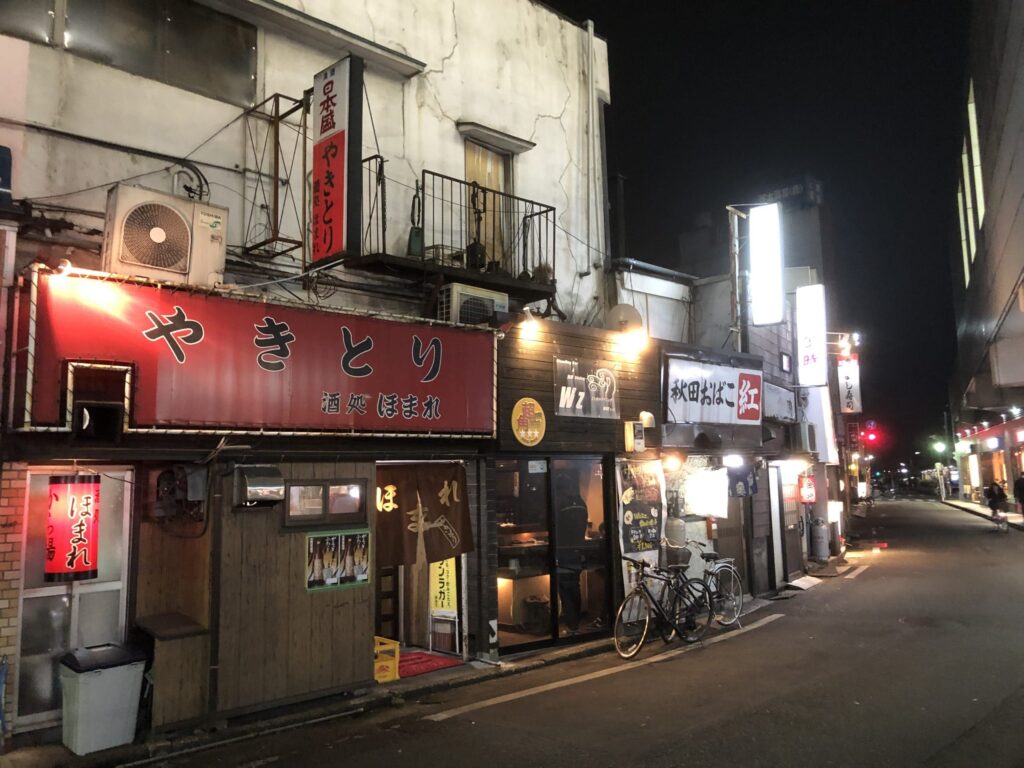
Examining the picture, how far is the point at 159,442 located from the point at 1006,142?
21240 millimetres

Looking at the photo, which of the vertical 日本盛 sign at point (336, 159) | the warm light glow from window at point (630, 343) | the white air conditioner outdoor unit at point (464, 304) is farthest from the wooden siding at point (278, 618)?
the warm light glow from window at point (630, 343)

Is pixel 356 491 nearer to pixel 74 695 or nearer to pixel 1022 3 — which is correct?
pixel 74 695

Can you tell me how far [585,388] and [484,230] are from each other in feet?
10.8

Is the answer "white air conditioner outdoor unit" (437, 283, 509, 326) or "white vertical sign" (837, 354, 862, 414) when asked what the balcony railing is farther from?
"white vertical sign" (837, 354, 862, 414)

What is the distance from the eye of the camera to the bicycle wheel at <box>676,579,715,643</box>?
11414mm

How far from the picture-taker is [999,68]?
19109mm

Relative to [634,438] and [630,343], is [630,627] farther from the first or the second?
[630,343]

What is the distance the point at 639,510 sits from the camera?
1275 cm

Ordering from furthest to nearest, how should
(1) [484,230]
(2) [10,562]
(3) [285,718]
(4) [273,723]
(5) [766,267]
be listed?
(5) [766,267] → (1) [484,230] → (3) [285,718] → (4) [273,723] → (2) [10,562]

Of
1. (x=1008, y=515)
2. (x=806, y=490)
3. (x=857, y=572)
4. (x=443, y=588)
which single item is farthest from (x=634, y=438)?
(x=1008, y=515)

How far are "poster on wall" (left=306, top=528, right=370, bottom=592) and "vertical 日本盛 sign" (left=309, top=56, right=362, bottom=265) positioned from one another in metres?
3.34

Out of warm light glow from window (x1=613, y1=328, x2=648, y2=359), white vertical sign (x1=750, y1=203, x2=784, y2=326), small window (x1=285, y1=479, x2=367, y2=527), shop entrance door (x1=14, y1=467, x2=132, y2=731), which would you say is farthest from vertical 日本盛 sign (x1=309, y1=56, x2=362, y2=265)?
white vertical sign (x1=750, y1=203, x2=784, y2=326)

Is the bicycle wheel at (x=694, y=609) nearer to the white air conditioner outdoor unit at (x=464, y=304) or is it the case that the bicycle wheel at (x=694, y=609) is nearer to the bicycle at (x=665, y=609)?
the bicycle at (x=665, y=609)

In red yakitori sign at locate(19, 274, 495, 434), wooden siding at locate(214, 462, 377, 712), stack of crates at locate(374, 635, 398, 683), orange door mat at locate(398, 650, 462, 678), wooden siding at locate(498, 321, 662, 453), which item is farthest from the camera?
wooden siding at locate(498, 321, 662, 453)
